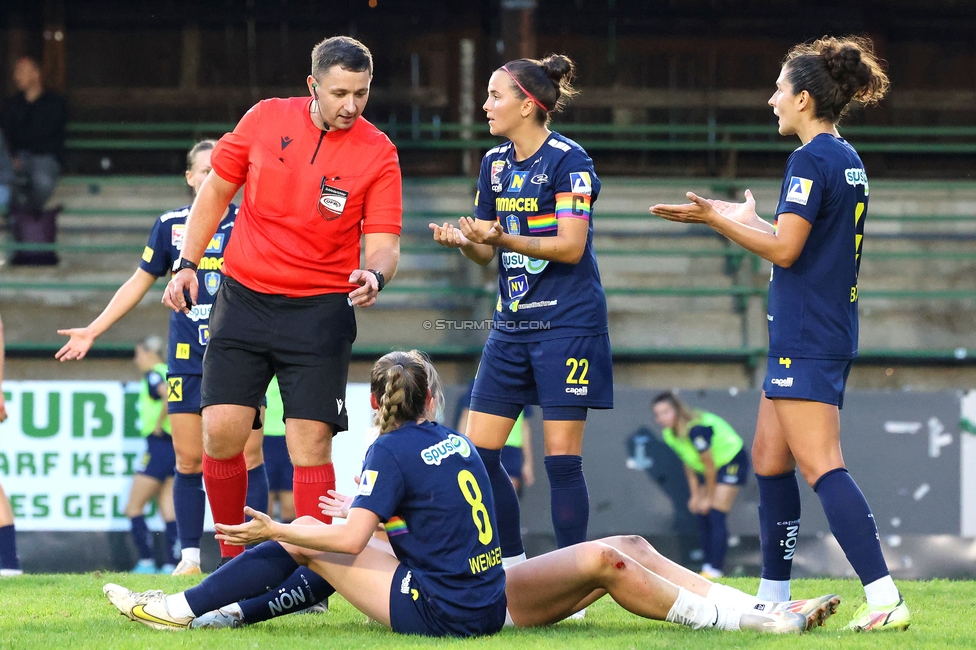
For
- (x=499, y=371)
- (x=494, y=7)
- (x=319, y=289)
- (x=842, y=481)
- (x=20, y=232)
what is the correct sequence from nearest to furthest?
1. (x=842, y=481)
2. (x=319, y=289)
3. (x=499, y=371)
4. (x=20, y=232)
5. (x=494, y=7)

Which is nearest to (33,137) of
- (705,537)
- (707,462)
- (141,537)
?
(141,537)

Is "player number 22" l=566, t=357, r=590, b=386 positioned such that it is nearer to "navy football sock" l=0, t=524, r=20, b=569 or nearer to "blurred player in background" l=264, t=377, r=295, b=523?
"navy football sock" l=0, t=524, r=20, b=569

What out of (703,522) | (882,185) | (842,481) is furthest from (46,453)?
(882,185)

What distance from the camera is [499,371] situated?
4652mm

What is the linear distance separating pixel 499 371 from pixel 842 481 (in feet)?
4.63

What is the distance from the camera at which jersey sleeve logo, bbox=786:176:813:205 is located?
13.1 ft

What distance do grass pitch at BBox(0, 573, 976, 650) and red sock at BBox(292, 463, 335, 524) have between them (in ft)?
1.33

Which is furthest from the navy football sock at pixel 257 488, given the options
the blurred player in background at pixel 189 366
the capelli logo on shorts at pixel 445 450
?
the capelli logo on shorts at pixel 445 450

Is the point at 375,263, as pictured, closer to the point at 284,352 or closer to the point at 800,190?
the point at 284,352

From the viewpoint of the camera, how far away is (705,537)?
8148 mm

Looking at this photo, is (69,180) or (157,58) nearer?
(69,180)

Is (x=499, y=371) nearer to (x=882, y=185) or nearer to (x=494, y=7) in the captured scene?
(x=882, y=185)

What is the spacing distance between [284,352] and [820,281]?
76.5 inches

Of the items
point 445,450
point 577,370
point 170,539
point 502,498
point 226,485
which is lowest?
point 170,539
